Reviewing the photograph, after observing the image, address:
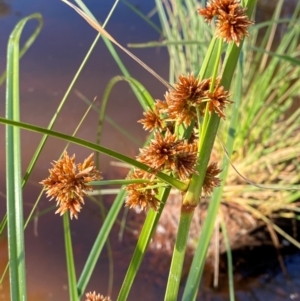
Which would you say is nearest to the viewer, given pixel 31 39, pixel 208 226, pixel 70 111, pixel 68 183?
pixel 68 183

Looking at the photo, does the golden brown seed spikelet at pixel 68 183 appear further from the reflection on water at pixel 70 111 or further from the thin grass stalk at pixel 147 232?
the reflection on water at pixel 70 111

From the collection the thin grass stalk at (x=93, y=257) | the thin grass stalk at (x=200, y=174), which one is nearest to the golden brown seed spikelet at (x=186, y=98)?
the thin grass stalk at (x=200, y=174)

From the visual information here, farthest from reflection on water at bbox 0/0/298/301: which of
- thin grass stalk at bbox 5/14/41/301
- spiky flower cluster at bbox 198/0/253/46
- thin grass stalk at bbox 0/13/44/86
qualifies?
spiky flower cluster at bbox 198/0/253/46

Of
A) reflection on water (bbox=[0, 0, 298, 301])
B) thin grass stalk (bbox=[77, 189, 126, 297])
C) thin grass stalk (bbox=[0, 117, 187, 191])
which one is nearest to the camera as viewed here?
thin grass stalk (bbox=[0, 117, 187, 191])

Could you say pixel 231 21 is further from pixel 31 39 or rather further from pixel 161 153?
pixel 31 39

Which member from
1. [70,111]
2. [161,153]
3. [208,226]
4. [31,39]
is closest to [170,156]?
[161,153]

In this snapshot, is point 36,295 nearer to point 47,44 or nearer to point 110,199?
point 110,199

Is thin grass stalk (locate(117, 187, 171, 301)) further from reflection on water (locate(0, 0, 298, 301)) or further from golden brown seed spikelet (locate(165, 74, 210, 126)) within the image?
reflection on water (locate(0, 0, 298, 301))
